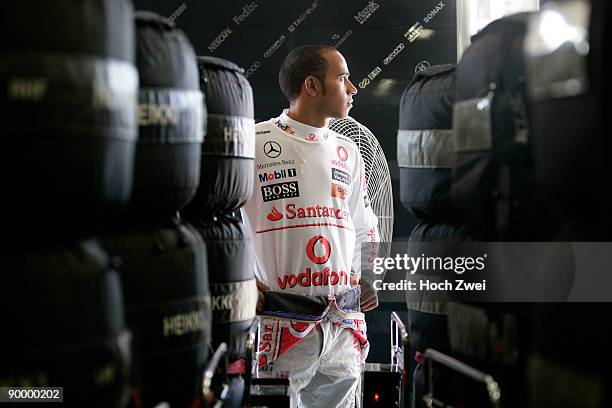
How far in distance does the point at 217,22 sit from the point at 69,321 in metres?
4.02

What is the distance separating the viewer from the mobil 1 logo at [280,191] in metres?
3.81

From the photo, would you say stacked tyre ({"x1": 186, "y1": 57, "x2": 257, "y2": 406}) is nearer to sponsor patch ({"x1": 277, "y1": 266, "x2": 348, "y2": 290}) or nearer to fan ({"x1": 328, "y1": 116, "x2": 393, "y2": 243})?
sponsor patch ({"x1": 277, "y1": 266, "x2": 348, "y2": 290})

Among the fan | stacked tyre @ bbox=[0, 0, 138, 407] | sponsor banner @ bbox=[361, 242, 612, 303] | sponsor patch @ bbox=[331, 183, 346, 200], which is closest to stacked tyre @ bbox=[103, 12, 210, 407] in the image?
stacked tyre @ bbox=[0, 0, 138, 407]

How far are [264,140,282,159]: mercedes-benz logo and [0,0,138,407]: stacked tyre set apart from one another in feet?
6.81

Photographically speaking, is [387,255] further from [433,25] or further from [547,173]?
[547,173]

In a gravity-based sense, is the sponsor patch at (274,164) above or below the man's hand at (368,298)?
above

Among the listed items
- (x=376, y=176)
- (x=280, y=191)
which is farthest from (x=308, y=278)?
(x=376, y=176)

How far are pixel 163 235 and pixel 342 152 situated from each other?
1804mm

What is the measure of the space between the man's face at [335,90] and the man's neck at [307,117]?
0.04m

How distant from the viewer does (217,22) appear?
5480 mm

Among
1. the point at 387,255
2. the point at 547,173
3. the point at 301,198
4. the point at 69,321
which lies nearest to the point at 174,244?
the point at 69,321

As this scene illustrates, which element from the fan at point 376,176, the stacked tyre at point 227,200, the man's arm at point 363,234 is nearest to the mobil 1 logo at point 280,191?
the man's arm at point 363,234

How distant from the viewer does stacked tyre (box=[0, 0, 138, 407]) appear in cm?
162

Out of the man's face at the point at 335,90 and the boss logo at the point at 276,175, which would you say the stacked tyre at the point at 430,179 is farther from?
the man's face at the point at 335,90
